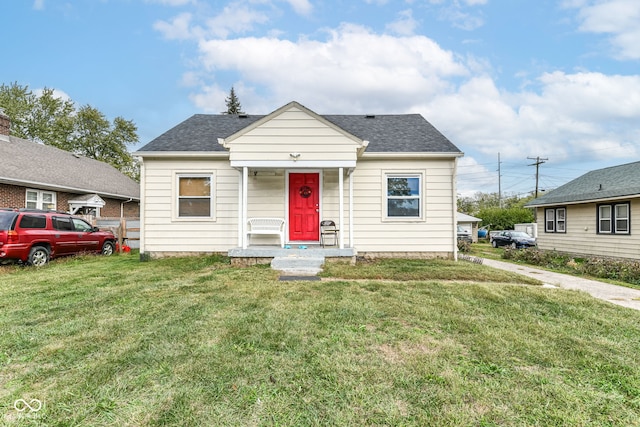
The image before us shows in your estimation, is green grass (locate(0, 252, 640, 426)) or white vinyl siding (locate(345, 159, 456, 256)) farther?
white vinyl siding (locate(345, 159, 456, 256))

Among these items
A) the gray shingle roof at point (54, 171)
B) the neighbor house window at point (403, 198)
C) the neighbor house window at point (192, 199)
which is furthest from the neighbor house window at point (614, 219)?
the gray shingle roof at point (54, 171)

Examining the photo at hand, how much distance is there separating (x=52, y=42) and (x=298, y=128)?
12668 millimetres

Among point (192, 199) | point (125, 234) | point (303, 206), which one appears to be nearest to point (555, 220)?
point (303, 206)

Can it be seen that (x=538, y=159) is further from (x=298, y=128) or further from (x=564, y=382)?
(x=564, y=382)

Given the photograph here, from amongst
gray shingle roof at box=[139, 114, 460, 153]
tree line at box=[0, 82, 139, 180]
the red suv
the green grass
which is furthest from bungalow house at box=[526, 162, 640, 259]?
tree line at box=[0, 82, 139, 180]

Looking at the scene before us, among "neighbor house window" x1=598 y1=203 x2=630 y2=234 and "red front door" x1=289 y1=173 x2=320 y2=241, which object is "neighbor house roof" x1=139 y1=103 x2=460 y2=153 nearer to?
"red front door" x1=289 y1=173 x2=320 y2=241

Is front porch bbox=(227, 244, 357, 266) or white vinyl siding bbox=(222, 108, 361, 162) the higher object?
white vinyl siding bbox=(222, 108, 361, 162)

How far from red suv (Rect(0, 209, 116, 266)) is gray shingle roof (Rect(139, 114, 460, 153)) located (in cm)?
330

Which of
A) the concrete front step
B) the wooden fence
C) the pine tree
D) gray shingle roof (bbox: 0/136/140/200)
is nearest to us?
the concrete front step

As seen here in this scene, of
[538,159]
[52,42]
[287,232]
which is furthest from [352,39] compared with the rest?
[538,159]

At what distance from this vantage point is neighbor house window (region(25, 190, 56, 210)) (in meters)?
13.4

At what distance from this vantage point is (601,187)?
44.2 ft

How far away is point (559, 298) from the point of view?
4.82 m

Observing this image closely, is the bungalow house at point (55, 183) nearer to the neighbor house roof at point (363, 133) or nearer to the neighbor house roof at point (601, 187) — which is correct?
the neighbor house roof at point (363, 133)
